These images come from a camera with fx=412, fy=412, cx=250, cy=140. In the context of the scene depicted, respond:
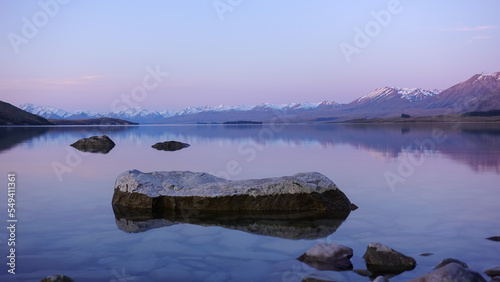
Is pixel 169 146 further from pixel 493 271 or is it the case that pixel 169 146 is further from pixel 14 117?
pixel 14 117

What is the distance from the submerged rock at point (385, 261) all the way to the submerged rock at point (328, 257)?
40cm

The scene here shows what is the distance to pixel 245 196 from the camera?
12672mm

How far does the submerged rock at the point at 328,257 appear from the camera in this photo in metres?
7.77

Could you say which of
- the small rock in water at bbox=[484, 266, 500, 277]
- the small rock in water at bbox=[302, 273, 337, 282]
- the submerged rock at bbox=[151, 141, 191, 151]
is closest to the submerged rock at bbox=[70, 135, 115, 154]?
the submerged rock at bbox=[151, 141, 191, 151]

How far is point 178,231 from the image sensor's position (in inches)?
409

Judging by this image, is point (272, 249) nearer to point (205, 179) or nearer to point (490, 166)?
point (205, 179)

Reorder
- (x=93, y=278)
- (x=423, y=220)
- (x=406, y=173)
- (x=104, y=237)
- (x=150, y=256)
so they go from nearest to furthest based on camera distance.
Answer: (x=93, y=278) → (x=150, y=256) → (x=104, y=237) → (x=423, y=220) → (x=406, y=173)

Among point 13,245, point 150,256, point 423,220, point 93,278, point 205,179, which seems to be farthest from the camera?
point 205,179

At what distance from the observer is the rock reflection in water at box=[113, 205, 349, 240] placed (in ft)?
34.2

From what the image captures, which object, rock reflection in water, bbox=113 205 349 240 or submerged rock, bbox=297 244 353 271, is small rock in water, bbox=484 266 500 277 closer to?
submerged rock, bbox=297 244 353 271

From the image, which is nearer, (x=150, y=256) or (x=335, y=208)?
(x=150, y=256)

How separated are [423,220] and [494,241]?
2078 millimetres

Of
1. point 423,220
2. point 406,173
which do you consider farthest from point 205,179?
point 406,173

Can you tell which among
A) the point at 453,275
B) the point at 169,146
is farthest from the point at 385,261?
the point at 169,146
